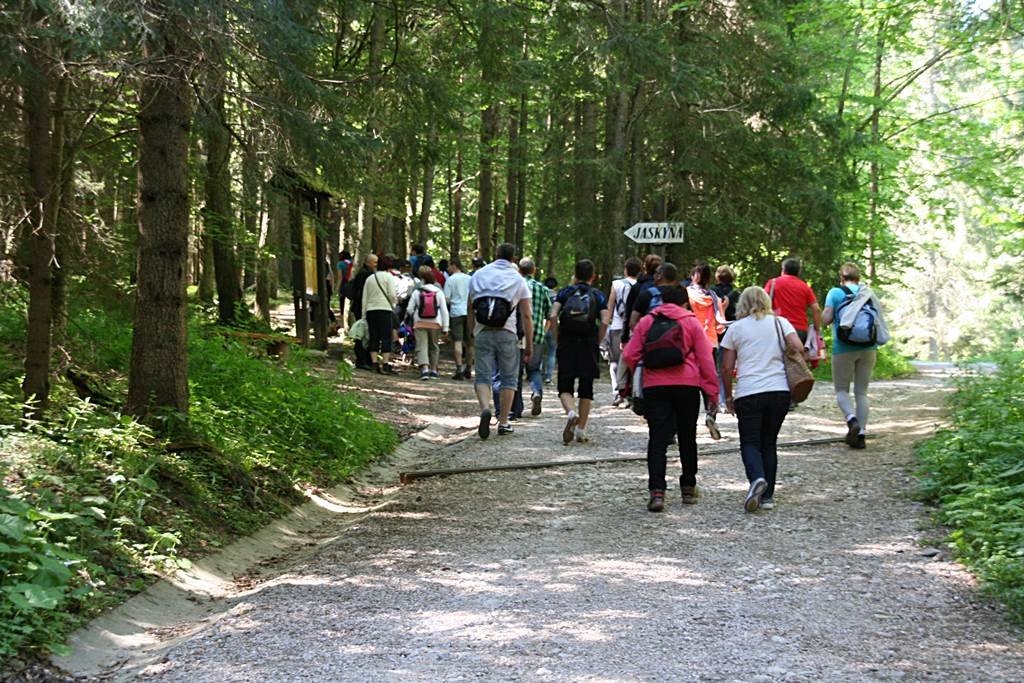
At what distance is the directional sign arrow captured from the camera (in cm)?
1633

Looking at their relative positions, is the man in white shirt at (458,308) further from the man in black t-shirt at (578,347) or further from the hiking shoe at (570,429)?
the hiking shoe at (570,429)

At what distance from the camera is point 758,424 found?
856 cm

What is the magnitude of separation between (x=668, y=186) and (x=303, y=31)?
17349 millimetres

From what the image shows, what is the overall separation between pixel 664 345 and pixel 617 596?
9.28 feet

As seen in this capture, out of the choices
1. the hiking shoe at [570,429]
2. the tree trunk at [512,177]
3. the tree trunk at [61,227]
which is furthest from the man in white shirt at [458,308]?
the tree trunk at [61,227]

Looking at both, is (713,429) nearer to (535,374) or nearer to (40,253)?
(535,374)

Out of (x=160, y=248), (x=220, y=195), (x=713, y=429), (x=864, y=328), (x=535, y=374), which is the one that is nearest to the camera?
(x=160, y=248)

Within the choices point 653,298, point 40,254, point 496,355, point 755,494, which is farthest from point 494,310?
point 40,254

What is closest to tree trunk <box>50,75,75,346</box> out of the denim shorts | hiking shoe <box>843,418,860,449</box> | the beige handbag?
the denim shorts

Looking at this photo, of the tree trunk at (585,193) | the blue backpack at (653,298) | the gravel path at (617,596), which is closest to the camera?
the gravel path at (617,596)

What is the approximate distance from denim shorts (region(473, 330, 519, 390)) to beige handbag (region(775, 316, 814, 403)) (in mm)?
4134

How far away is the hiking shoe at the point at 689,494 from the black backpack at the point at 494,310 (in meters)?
3.59

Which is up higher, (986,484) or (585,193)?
(585,193)

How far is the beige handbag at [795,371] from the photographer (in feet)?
28.1
